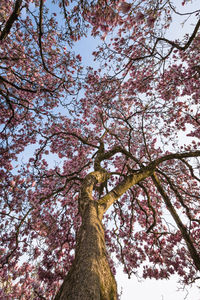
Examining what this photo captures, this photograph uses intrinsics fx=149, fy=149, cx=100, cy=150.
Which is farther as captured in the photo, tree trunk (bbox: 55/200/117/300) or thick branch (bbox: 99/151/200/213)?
thick branch (bbox: 99/151/200/213)

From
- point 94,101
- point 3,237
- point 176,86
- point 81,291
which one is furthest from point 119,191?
point 3,237

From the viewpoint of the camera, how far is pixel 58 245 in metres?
6.21

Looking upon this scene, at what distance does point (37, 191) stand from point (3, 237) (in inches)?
84.8

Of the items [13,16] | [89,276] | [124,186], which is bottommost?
[89,276]

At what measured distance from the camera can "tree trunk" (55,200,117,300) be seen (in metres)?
1.08

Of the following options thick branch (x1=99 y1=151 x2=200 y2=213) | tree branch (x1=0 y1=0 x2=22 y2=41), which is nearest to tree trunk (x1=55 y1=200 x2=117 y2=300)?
thick branch (x1=99 y1=151 x2=200 y2=213)

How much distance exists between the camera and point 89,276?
1194 millimetres

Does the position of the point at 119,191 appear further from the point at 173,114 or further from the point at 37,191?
the point at 173,114

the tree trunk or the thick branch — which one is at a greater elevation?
the thick branch

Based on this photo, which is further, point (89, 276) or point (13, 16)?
point (13, 16)

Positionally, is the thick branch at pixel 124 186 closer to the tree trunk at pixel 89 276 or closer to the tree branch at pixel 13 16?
the tree trunk at pixel 89 276

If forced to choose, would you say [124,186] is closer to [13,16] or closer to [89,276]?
[89,276]

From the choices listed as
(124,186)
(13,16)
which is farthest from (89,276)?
(13,16)

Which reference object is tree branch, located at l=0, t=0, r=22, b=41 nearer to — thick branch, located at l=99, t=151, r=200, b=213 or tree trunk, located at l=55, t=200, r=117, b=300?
thick branch, located at l=99, t=151, r=200, b=213
